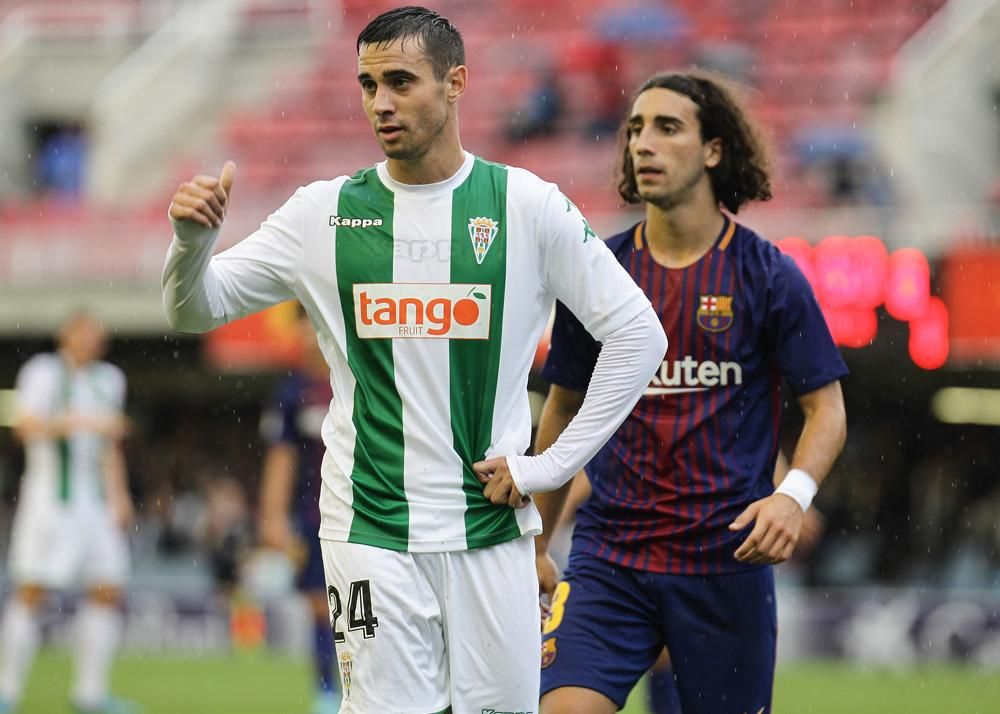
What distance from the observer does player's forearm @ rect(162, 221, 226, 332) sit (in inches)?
153

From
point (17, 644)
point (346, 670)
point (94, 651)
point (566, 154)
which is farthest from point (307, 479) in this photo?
point (566, 154)

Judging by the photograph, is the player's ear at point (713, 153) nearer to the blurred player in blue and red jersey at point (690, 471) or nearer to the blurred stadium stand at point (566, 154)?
the blurred player in blue and red jersey at point (690, 471)

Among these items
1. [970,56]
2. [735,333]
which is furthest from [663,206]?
[970,56]

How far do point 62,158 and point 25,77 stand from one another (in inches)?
62.2

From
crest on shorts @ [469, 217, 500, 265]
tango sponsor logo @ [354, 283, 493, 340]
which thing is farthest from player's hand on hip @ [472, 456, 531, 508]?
crest on shorts @ [469, 217, 500, 265]

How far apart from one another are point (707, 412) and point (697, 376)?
0.11m

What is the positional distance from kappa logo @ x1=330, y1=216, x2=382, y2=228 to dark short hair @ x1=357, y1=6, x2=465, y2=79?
1.33 feet

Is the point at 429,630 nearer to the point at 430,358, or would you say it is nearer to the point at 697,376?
the point at 430,358

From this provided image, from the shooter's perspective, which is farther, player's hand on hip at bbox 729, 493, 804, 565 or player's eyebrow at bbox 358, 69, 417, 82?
player's hand on hip at bbox 729, 493, 804, 565

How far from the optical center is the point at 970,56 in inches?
708

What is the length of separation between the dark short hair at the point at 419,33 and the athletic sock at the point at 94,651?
6755mm

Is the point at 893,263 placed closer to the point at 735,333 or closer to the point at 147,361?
the point at 735,333

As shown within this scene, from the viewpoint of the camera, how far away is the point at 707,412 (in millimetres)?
4801

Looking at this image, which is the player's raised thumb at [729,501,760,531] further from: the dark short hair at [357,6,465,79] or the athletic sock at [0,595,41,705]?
the athletic sock at [0,595,41,705]
